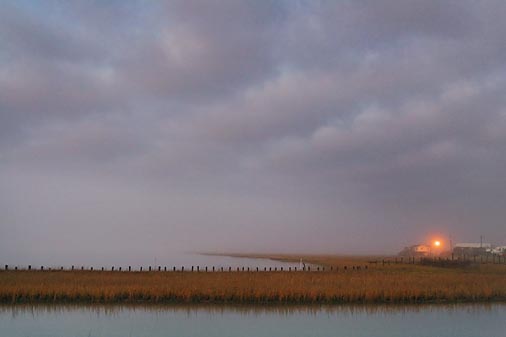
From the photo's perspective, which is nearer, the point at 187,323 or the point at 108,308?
the point at 187,323

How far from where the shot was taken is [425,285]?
132ft

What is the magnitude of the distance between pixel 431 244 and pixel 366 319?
145 m

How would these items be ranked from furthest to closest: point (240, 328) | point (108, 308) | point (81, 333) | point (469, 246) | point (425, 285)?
point (469, 246)
point (425, 285)
point (108, 308)
point (240, 328)
point (81, 333)

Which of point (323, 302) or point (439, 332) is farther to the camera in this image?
point (323, 302)

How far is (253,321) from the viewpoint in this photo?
92.6 ft

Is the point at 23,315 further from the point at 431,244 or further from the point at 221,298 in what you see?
the point at 431,244

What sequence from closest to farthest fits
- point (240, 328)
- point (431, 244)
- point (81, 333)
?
1. point (81, 333)
2. point (240, 328)
3. point (431, 244)

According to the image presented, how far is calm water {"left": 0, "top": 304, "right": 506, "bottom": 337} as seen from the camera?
25141mm

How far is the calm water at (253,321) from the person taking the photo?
2514cm

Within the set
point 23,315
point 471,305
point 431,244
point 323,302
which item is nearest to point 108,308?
point 23,315

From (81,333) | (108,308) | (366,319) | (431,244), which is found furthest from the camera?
(431,244)

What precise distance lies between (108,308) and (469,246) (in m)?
170

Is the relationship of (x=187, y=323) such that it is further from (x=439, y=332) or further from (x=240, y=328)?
(x=439, y=332)

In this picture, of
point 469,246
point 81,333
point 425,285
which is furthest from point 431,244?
point 81,333
